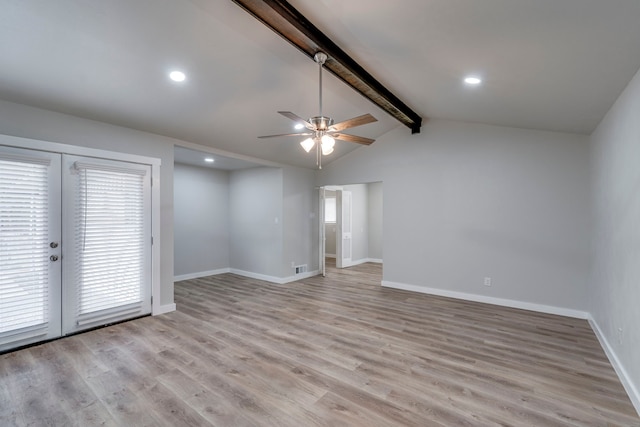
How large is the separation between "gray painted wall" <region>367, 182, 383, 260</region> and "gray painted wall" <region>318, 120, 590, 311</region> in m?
2.93

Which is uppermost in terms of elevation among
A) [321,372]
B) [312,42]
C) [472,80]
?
[312,42]

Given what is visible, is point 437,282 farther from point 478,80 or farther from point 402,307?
point 478,80

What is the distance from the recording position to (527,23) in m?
1.94

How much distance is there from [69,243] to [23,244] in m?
0.39

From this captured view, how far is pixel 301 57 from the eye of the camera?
3.02 meters

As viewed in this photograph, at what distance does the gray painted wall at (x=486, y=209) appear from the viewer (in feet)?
13.9

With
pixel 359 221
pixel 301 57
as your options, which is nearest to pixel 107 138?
pixel 301 57

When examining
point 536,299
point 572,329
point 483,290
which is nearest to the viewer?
point 572,329

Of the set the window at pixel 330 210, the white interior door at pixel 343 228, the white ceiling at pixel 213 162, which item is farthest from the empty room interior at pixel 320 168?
the window at pixel 330 210

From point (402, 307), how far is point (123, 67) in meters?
4.67

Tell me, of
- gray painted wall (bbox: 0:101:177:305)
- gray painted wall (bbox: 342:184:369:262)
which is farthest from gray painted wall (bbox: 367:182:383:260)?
gray painted wall (bbox: 0:101:177:305)

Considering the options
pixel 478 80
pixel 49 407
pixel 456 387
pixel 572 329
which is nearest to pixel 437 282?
pixel 572 329

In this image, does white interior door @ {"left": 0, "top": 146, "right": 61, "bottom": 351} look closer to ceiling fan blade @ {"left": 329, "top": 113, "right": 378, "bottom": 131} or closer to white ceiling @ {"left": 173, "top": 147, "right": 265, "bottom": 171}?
white ceiling @ {"left": 173, "top": 147, "right": 265, "bottom": 171}

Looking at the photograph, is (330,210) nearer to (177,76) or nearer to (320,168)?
(320,168)
